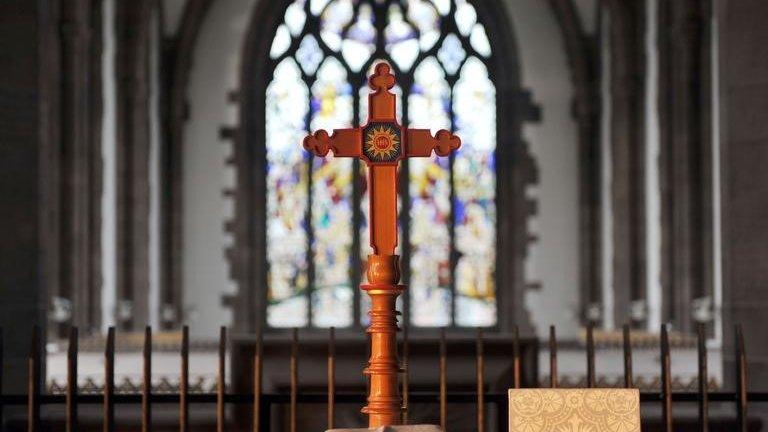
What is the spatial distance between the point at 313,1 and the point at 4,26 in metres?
11.4

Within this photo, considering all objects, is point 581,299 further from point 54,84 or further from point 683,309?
point 54,84

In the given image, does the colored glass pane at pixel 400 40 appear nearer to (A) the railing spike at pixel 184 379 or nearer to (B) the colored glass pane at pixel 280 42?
(B) the colored glass pane at pixel 280 42

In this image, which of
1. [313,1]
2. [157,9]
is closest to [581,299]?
[313,1]

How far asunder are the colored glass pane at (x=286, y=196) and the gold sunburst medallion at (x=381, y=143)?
13193 mm

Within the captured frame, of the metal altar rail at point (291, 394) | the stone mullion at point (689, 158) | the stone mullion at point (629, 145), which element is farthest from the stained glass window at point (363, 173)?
the metal altar rail at point (291, 394)

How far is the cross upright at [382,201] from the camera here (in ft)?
16.9

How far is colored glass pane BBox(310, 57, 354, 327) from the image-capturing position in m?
18.4

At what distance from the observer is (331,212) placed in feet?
60.6

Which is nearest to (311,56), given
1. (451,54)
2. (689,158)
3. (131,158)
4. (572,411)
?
(451,54)

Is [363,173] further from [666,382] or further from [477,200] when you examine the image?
[666,382]

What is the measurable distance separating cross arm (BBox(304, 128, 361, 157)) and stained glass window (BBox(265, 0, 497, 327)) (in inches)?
515

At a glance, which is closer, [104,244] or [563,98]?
[104,244]

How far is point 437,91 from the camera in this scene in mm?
18500

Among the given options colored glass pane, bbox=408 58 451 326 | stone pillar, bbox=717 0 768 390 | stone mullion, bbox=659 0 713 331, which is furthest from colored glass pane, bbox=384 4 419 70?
stone pillar, bbox=717 0 768 390
